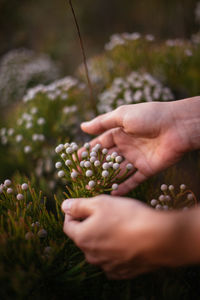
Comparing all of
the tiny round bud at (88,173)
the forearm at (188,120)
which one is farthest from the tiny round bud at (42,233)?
the forearm at (188,120)

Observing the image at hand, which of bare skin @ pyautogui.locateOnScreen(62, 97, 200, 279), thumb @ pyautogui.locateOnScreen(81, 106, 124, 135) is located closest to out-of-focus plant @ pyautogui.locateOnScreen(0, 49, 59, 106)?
thumb @ pyautogui.locateOnScreen(81, 106, 124, 135)

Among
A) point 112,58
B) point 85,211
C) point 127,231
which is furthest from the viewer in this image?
point 112,58

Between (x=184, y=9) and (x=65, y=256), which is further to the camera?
(x=184, y=9)

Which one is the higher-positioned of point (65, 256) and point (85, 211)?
point (85, 211)

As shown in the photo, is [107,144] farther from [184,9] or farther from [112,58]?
[184,9]

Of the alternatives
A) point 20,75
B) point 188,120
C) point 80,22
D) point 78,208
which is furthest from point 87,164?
point 80,22

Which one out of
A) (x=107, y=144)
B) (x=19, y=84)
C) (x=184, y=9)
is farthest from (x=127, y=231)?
(x=184, y=9)

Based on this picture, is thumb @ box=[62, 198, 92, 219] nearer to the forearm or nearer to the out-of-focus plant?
the forearm
